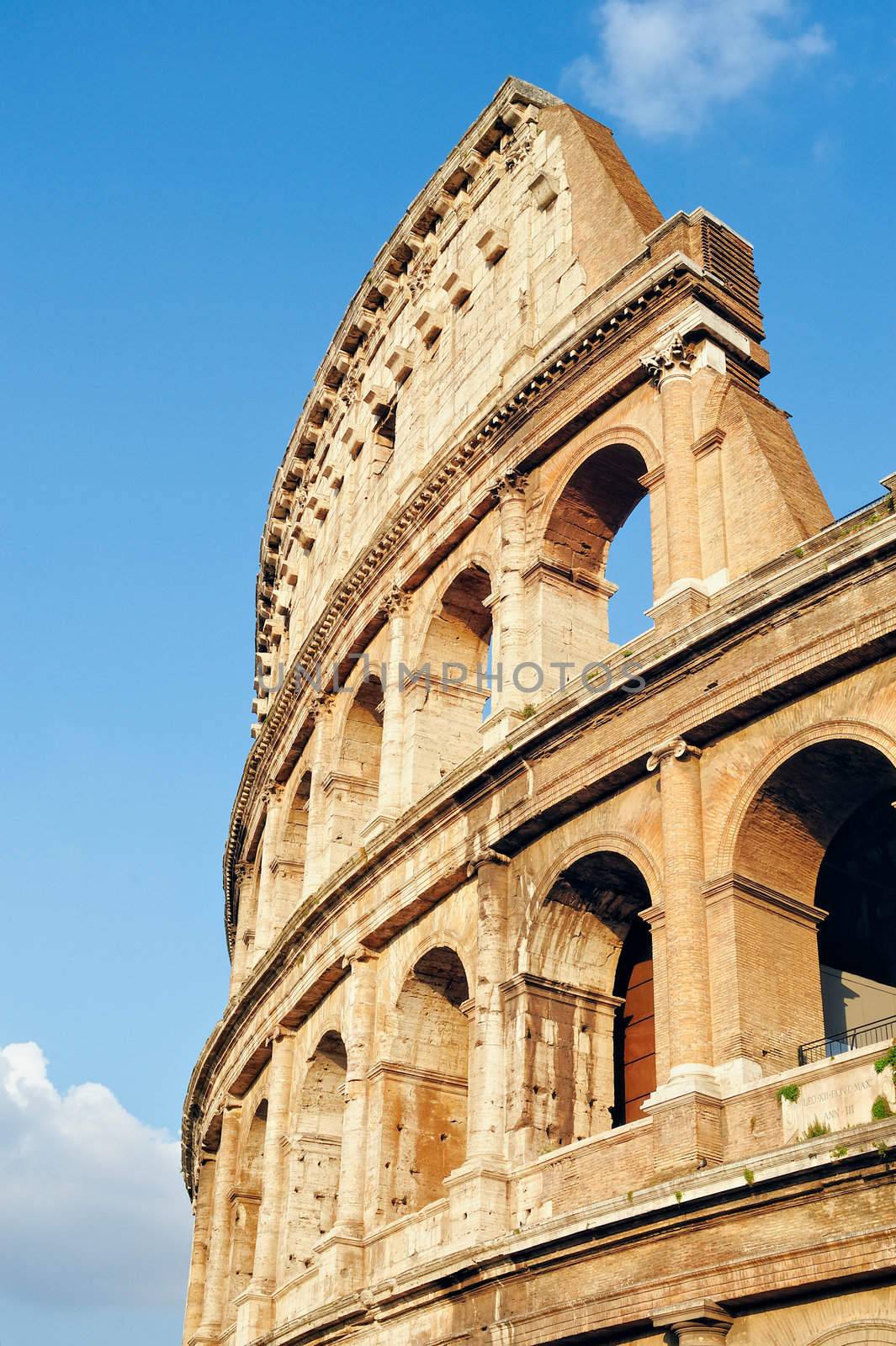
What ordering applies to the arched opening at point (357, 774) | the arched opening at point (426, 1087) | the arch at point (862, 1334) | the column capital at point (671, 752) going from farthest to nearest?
the arched opening at point (357, 774) < the arched opening at point (426, 1087) < the column capital at point (671, 752) < the arch at point (862, 1334)

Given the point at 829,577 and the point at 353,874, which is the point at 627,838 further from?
the point at 353,874

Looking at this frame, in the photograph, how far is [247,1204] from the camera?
78.9 ft

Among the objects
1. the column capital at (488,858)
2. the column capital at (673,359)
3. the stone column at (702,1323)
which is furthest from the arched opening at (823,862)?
the column capital at (673,359)

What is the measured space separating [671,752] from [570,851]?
194 cm

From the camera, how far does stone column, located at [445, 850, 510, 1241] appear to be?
15297 mm

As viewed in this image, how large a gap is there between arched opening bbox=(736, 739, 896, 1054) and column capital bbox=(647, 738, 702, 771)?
2.82 feet

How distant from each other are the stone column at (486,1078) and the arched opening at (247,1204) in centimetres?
810

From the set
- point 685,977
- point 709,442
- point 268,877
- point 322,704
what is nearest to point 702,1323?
point 685,977

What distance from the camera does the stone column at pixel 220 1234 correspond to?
78.0 feet

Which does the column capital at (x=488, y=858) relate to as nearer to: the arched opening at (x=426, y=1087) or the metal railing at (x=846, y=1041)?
the arched opening at (x=426, y=1087)

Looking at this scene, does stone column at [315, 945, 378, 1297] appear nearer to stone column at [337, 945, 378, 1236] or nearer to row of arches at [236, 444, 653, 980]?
stone column at [337, 945, 378, 1236]

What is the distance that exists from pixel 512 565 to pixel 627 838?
196 inches

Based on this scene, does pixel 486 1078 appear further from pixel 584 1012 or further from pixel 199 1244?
pixel 199 1244

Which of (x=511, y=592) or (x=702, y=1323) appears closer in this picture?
(x=702, y=1323)
